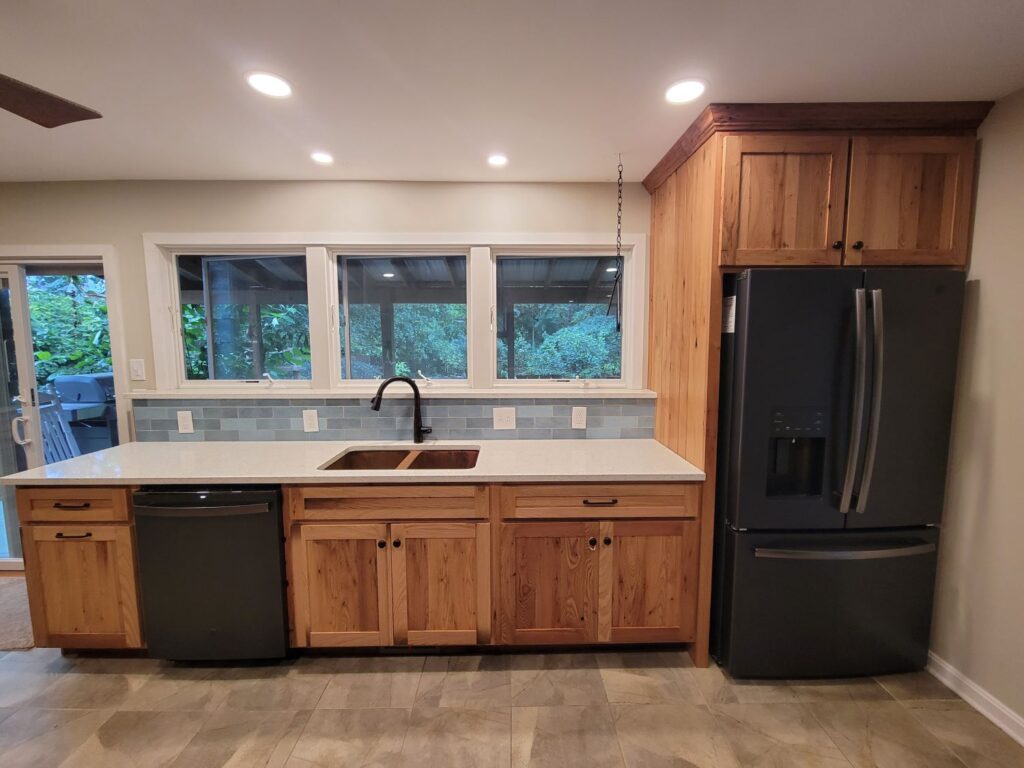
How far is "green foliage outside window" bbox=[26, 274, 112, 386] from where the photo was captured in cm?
239

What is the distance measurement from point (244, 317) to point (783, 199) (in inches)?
112

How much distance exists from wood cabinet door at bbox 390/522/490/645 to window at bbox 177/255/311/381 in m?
1.31

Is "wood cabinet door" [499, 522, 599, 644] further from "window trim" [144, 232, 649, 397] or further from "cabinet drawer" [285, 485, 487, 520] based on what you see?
"window trim" [144, 232, 649, 397]

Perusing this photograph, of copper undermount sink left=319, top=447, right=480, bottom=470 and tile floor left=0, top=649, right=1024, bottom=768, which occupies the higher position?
copper undermount sink left=319, top=447, right=480, bottom=470

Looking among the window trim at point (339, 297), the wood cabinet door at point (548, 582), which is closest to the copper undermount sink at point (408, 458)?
the window trim at point (339, 297)

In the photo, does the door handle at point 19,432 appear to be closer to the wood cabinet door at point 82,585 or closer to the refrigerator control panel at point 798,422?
the wood cabinet door at point 82,585

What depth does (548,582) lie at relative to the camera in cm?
177

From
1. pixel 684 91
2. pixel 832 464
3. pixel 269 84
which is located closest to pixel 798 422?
pixel 832 464

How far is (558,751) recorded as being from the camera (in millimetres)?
1402

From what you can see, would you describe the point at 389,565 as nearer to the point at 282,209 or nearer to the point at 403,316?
the point at 403,316

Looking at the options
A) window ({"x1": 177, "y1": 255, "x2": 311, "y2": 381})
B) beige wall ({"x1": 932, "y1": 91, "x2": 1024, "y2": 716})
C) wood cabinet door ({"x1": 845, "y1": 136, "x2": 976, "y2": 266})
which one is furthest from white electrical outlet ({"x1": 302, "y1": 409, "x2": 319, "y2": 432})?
beige wall ({"x1": 932, "y1": 91, "x2": 1024, "y2": 716})

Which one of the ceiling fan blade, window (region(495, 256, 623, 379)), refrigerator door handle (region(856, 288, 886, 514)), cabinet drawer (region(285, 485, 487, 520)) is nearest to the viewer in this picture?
the ceiling fan blade

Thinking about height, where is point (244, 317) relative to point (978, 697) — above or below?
above

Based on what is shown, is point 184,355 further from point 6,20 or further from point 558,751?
point 558,751
